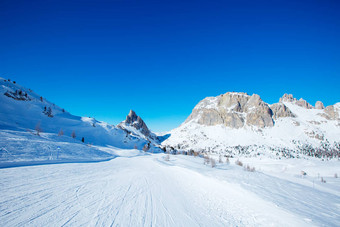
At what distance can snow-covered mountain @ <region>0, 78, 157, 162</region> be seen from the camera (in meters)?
14.6

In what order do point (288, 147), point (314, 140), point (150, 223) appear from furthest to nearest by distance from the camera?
point (314, 140), point (288, 147), point (150, 223)

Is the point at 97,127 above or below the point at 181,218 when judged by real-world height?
above

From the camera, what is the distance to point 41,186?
6.49 metres

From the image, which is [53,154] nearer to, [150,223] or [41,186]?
[41,186]

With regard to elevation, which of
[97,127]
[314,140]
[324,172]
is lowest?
[324,172]

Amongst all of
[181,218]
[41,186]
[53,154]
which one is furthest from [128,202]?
[53,154]

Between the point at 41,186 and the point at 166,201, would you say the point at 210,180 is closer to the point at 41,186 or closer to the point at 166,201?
the point at 166,201

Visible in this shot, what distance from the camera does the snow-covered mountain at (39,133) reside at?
14602 millimetres

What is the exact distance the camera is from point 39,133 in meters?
27.3

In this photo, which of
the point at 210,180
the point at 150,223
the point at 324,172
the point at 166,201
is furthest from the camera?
the point at 324,172

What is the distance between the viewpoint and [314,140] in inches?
7840

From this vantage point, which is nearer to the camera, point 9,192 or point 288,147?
point 9,192

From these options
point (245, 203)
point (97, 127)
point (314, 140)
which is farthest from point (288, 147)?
point (245, 203)

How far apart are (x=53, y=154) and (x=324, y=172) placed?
9315 cm
